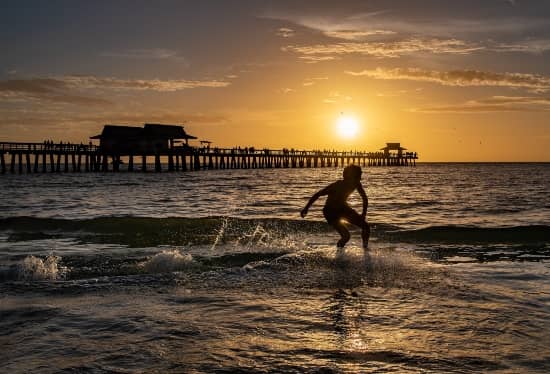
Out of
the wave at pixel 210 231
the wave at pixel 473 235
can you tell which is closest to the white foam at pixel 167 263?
the wave at pixel 210 231

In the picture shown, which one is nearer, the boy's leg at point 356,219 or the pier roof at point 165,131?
the boy's leg at point 356,219

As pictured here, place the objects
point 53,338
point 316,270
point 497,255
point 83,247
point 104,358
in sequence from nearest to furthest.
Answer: point 104,358 < point 53,338 < point 316,270 < point 497,255 < point 83,247

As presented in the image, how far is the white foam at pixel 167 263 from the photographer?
7562mm

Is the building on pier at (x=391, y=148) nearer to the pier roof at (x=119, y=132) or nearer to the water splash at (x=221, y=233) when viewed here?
the pier roof at (x=119, y=132)

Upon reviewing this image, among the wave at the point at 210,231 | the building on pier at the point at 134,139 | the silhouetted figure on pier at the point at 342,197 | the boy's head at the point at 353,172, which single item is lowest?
the wave at the point at 210,231

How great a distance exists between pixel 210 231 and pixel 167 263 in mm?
5485

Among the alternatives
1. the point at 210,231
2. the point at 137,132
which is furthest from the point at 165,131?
the point at 210,231

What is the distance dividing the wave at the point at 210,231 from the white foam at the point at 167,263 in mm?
2938

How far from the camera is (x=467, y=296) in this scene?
18.6 feet

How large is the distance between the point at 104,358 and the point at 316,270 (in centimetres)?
396

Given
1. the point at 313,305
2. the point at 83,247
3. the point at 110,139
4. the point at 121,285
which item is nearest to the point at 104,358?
the point at 313,305

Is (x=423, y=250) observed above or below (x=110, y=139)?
below

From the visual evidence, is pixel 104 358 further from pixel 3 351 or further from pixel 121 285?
pixel 121 285

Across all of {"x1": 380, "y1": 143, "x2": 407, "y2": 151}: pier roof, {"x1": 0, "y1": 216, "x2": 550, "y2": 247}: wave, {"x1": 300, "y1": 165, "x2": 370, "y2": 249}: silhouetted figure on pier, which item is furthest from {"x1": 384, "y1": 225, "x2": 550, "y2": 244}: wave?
{"x1": 380, "y1": 143, "x2": 407, "y2": 151}: pier roof
